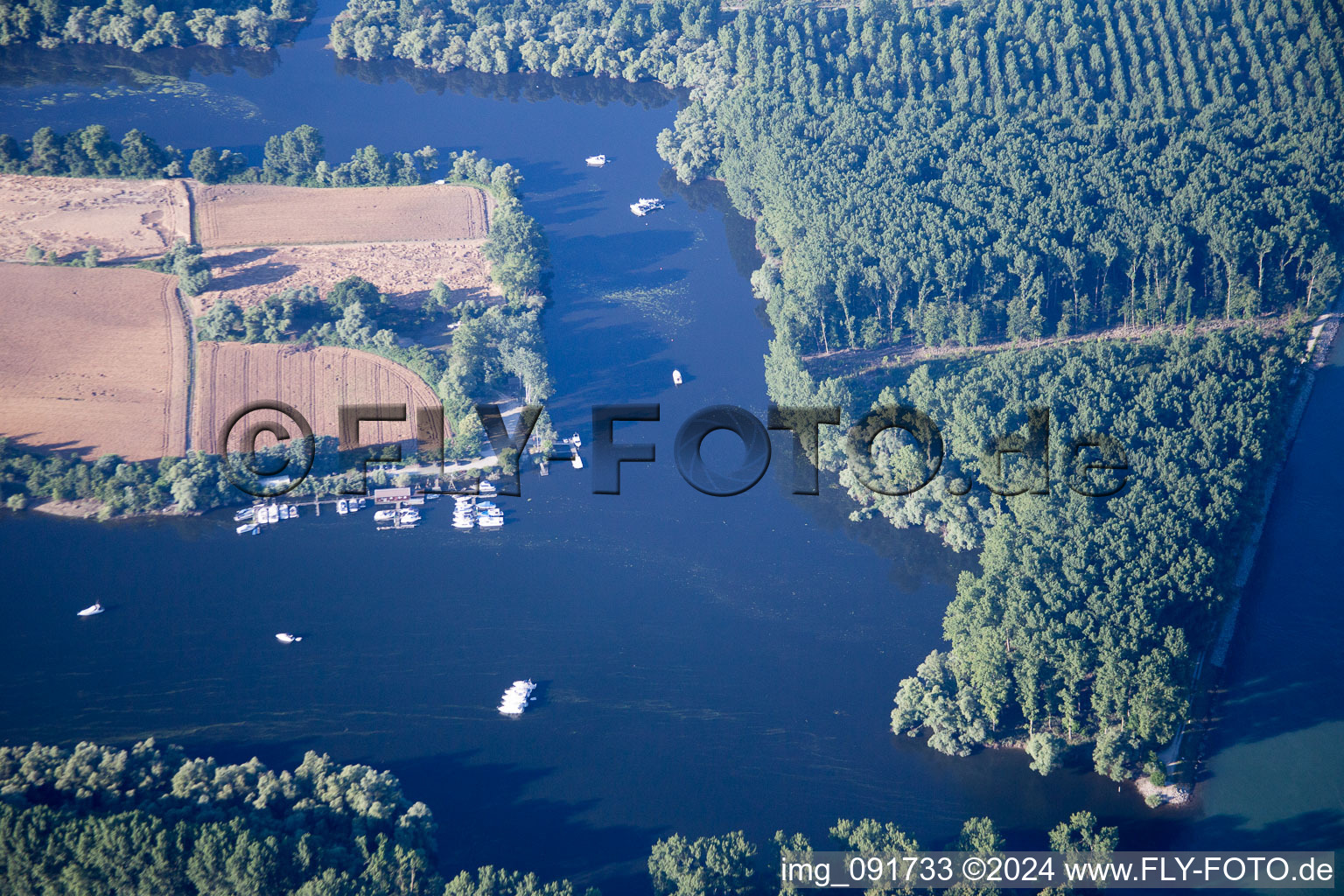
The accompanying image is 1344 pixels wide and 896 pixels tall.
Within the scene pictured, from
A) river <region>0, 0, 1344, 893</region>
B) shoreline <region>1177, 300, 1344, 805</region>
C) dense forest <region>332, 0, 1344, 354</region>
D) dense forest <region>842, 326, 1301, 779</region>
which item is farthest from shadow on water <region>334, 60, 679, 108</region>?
shoreline <region>1177, 300, 1344, 805</region>

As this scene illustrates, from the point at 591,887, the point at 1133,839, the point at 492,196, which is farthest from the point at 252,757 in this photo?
the point at 492,196

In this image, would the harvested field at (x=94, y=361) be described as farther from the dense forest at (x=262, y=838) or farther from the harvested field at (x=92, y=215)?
the dense forest at (x=262, y=838)

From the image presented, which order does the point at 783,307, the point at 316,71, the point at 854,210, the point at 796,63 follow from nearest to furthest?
1. the point at 783,307
2. the point at 854,210
3. the point at 796,63
4. the point at 316,71

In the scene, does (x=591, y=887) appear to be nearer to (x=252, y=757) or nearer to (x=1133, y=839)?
(x=252, y=757)

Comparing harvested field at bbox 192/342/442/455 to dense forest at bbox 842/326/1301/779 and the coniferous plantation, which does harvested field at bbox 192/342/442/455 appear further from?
dense forest at bbox 842/326/1301/779

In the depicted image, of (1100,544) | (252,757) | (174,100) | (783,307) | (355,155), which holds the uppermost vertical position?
(174,100)
